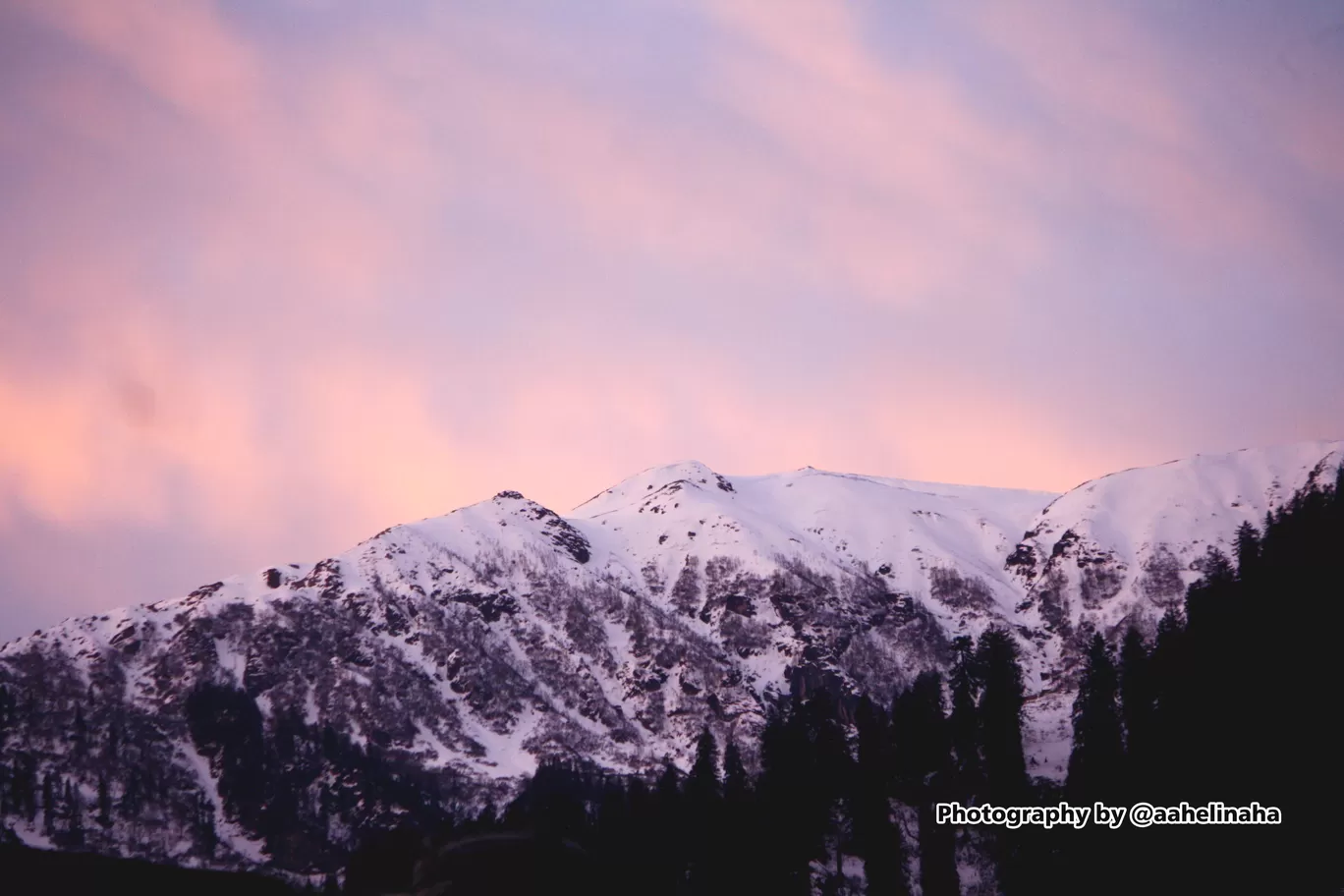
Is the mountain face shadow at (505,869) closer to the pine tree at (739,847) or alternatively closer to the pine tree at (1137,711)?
the pine tree at (739,847)

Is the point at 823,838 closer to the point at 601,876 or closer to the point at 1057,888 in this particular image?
the point at 1057,888

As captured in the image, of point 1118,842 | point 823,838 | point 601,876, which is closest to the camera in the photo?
point 601,876

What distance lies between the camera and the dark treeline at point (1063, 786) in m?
99.0

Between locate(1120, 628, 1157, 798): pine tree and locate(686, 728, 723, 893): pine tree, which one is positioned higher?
locate(1120, 628, 1157, 798): pine tree

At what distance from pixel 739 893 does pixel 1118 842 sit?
1187 inches

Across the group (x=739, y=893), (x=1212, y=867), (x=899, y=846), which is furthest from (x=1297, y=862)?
(x=739, y=893)

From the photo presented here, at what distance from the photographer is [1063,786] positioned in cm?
12569

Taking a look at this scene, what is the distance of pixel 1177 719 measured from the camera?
113938 millimetres

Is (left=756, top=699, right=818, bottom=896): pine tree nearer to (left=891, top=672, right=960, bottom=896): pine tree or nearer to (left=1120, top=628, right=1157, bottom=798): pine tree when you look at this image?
(left=891, top=672, right=960, bottom=896): pine tree

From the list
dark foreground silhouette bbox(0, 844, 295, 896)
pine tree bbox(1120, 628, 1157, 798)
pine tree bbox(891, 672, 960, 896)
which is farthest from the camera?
pine tree bbox(891, 672, 960, 896)

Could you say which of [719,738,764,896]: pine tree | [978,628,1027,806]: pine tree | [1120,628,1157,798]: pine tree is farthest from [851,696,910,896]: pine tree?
[1120,628,1157,798]: pine tree

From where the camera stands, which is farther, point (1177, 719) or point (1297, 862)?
point (1177, 719)

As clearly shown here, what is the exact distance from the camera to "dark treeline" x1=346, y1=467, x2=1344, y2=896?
99000 mm

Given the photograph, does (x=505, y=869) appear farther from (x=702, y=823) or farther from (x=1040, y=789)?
(x=1040, y=789)
